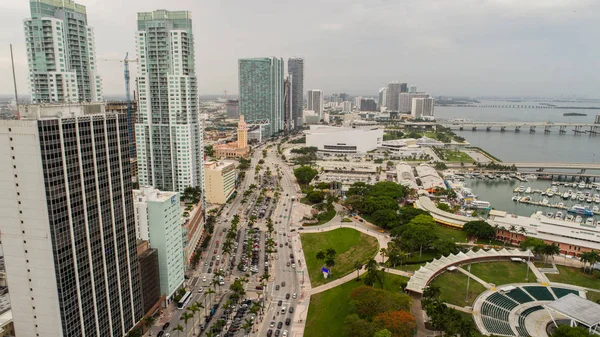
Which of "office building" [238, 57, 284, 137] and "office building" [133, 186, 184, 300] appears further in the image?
"office building" [238, 57, 284, 137]

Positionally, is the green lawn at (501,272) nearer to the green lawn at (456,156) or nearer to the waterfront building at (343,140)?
the green lawn at (456,156)

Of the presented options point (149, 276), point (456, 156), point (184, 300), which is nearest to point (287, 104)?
point (456, 156)

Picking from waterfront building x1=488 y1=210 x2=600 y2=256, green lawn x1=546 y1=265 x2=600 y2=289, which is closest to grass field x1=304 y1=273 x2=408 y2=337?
green lawn x1=546 y1=265 x2=600 y2=289

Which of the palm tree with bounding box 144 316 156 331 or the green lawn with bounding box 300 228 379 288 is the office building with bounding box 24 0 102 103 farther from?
the green lawn with bounding box 300 228 379 288

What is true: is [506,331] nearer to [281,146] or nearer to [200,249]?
[200,249]

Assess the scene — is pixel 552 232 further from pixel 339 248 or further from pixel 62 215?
pixel 62 215
